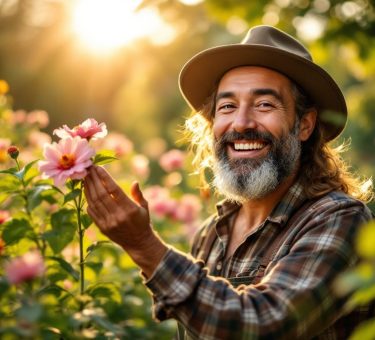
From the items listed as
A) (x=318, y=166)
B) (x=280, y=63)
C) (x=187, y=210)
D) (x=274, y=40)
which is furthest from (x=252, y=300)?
(x=187, y=210)

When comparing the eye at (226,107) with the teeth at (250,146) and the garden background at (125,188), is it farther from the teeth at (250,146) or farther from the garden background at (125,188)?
the garden background at (125,188)

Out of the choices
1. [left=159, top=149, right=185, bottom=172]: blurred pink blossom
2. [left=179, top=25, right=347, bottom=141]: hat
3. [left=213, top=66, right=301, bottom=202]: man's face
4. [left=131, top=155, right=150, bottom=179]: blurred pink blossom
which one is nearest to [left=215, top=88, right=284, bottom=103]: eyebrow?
[left=213, top=66, right=301, bottom=202]: man's face

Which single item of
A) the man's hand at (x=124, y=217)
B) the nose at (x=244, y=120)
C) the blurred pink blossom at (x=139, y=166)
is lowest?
the man's hand at (x=124, y=217)

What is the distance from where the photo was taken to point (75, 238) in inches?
98.9

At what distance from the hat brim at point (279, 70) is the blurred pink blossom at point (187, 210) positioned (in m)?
1.52

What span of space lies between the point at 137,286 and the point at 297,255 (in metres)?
1.66

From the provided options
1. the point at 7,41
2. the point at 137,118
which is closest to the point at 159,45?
the point at 137,118

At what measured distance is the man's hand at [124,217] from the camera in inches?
76.3

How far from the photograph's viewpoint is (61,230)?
7.75ft

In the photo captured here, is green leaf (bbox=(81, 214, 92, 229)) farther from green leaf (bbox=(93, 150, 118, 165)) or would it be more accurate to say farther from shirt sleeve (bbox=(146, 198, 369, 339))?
shirt sleeve (bbox=(146, 198, 369, 339))

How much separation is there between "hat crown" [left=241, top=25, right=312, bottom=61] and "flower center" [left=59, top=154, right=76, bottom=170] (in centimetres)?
118

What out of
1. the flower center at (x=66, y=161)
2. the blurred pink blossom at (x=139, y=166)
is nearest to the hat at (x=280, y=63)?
the flower center at (x=66, y=161)

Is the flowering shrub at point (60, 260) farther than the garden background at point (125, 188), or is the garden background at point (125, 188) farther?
the garden background at point (125, 188)

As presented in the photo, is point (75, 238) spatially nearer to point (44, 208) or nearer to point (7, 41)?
point (44, 208)
